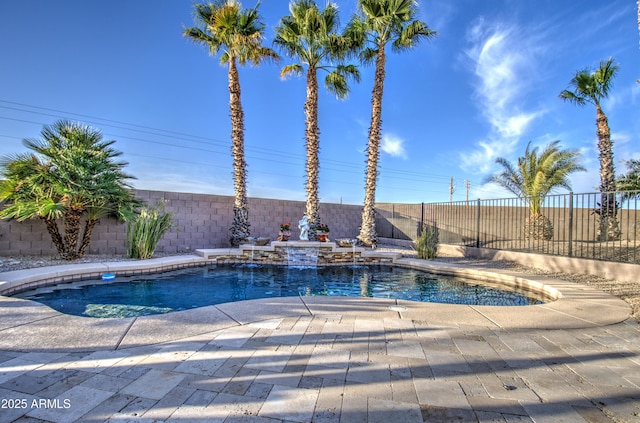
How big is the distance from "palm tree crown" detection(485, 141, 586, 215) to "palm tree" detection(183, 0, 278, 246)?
1088cm

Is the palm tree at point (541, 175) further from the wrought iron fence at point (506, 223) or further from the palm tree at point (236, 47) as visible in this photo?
the palm tree at point (236, 47)

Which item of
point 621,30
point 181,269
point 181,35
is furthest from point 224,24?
point 621,30

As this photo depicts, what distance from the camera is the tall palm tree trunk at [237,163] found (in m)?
10.5

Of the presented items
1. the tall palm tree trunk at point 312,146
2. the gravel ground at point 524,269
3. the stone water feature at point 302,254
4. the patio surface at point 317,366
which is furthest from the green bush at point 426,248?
the patio surface at point 317,366

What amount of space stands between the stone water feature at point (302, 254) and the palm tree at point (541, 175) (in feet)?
20.0

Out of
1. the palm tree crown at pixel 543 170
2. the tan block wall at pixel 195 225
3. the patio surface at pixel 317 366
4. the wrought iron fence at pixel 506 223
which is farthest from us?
the palm tree crown at pixel 543 170

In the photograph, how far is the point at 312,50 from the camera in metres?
10.7

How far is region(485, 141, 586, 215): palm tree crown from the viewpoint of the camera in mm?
11711

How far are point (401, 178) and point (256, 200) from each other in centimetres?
2671

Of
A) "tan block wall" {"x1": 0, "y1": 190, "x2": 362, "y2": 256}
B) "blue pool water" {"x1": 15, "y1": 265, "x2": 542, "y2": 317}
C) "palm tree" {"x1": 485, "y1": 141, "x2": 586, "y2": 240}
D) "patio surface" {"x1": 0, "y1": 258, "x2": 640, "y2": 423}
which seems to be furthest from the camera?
"palm tree" {"x1": 485, "y1": 141, "x2": 586, "y2": 240}

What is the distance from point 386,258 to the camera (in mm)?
9352

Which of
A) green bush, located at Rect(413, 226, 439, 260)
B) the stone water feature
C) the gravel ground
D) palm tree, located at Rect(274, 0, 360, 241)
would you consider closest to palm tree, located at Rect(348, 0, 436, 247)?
palm tree, located at Rect(274, 0, 360, 241)

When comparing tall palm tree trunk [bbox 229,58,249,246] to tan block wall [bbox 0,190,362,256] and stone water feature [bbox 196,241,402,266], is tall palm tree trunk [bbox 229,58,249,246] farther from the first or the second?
stone water feature [bbox 196,241,402,266]

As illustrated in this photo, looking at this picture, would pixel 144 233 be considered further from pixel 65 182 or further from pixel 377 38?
pixel 377 38
